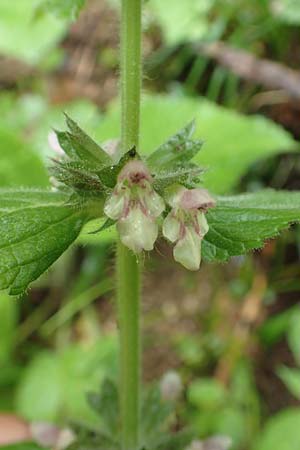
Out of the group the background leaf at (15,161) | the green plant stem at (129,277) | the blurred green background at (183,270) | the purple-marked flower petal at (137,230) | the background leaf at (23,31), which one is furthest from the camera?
the background leaf at (23,31)

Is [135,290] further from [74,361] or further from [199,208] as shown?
[74,361]

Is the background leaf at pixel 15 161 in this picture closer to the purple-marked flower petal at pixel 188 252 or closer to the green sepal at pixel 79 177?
the green sepal at pixel 79 177

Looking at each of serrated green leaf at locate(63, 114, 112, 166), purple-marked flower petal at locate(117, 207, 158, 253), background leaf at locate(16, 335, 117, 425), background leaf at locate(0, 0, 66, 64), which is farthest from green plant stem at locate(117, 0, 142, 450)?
background leaf at locate(0, 0, 66, 64)

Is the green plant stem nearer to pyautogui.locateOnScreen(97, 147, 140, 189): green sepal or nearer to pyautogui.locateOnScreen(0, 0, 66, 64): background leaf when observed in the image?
pyautogui.locateOnScreen(97, 147, 140, 189): green sepal

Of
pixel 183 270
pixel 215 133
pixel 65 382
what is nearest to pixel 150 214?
pixel 215 133

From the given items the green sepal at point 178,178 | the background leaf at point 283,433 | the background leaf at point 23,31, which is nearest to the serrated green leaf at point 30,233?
the green sepal at point 178,178

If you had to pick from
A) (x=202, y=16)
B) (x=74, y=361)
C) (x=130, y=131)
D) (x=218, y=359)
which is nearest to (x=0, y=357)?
(x=74, y=361)

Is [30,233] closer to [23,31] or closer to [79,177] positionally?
[79,177]
